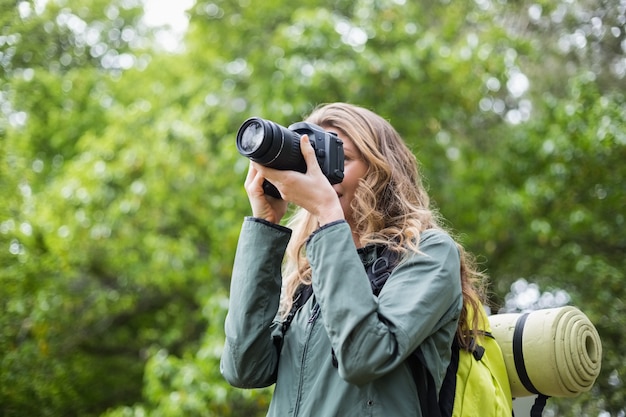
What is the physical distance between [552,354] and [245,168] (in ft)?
12.8

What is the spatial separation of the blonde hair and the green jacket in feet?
0.23

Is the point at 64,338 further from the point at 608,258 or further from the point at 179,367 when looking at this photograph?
the point at 608,258

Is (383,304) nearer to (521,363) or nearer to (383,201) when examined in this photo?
(383,201)

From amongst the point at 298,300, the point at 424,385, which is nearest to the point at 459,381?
the point at 424,385

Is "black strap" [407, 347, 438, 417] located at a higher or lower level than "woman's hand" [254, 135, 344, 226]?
lower

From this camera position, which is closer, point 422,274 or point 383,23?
point 422,274

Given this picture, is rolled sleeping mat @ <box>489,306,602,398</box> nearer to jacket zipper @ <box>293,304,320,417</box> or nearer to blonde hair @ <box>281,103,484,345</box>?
blonde hair @ <box>281,103,484,345</box>

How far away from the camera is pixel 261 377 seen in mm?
1781

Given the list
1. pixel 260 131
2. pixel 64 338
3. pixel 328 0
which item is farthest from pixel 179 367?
pixel 328 0

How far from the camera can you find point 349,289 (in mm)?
1496

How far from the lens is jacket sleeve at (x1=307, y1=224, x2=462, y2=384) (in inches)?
57.2

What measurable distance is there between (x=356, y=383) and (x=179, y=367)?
3.76 m

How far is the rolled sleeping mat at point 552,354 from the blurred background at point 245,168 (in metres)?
2.25

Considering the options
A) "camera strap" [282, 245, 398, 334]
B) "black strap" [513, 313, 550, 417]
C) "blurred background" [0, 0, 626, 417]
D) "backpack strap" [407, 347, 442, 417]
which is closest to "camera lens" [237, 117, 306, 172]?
"camera strap" [282, 245, 398, 334]
